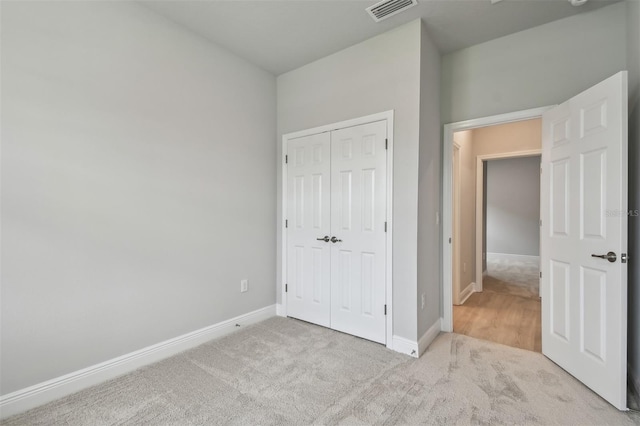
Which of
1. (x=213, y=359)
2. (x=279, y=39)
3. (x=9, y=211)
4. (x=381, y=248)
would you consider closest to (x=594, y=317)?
(x=381, y=248)

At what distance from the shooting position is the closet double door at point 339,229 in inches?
109

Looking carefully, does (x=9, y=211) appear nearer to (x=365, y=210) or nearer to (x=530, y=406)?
(x=365, y=210)

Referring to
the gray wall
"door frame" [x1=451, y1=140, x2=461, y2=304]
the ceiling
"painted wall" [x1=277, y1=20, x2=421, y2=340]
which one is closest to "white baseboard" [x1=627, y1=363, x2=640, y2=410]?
"painted wall" [x1=277, y1=20, x2=421, y2=340]

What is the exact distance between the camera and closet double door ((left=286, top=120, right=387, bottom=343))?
2781mm

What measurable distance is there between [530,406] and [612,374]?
0.56 metres

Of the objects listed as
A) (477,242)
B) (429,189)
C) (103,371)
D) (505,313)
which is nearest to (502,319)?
(505,313)

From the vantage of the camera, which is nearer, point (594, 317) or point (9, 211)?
point (9, 211)

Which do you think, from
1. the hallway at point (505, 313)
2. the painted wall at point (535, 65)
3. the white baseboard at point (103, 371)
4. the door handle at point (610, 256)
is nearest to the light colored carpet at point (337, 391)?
the white baseboard at point (103, 371)

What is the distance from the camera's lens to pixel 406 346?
257 cm

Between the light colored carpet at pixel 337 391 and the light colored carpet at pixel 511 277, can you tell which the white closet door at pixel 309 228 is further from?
the light colored carpet at pixel 511 277

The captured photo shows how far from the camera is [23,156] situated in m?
1.83

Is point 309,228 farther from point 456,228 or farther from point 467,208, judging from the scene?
point 467,208

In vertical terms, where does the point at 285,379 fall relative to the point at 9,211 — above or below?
below

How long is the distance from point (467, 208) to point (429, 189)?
6.52ft
